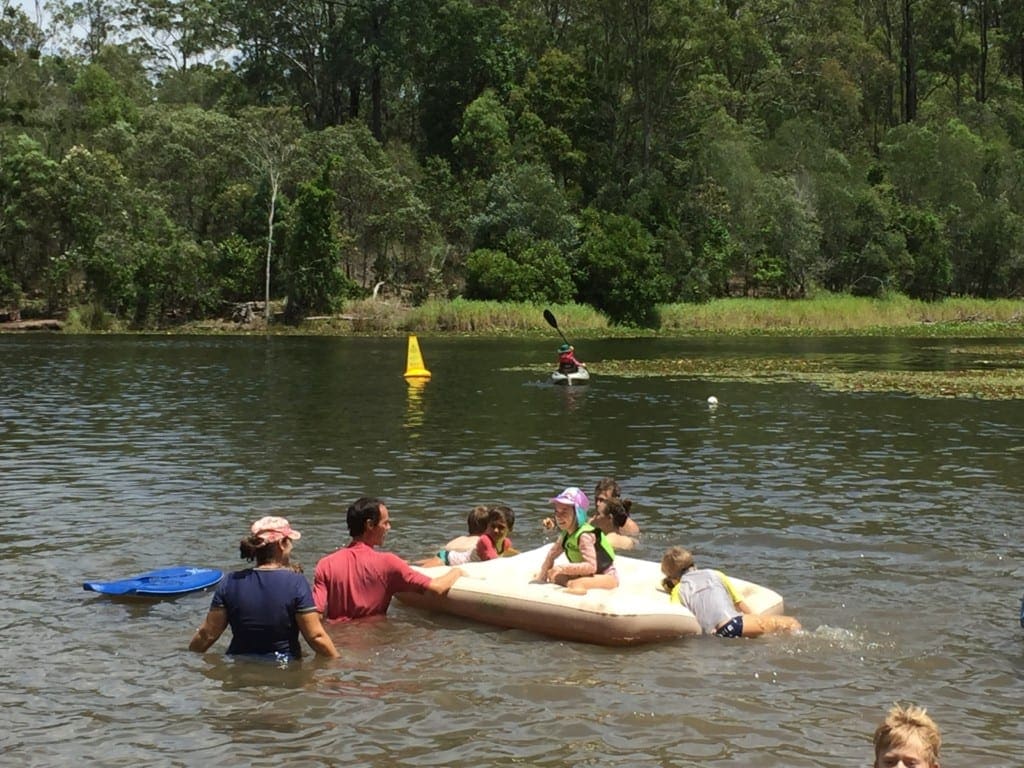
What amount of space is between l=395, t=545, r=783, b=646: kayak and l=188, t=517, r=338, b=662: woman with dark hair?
1.44 metres

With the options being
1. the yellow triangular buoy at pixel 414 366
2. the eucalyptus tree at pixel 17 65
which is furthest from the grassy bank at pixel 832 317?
the eucalyptus tree at pixel 17 65

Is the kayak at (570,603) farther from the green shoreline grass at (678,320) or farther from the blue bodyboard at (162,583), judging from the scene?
the green shoreline grass at (678,320)

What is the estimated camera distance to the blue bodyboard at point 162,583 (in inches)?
380

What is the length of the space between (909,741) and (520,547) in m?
7.94

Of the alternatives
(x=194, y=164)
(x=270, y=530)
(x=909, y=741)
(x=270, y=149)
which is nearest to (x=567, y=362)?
(x=270, y=530)

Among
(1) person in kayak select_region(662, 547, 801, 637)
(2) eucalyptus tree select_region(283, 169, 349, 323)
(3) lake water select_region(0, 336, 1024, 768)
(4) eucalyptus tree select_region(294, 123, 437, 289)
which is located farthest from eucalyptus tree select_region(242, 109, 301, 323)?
(1) person in kayak select_region(662, 547, 801, 637)

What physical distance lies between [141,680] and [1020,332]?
51.4 metres

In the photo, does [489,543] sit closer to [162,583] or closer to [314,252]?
[162,583]

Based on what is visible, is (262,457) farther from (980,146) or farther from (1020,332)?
(980,146)

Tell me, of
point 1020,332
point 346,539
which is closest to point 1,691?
point 346,539

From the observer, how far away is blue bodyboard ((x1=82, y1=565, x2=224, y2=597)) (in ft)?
31.6

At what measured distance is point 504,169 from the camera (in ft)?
199

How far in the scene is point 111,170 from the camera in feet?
190

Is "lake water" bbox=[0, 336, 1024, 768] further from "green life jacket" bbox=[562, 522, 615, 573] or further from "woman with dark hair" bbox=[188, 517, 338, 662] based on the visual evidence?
"green life jacket" bbox=[562, 522, 615, 573]
